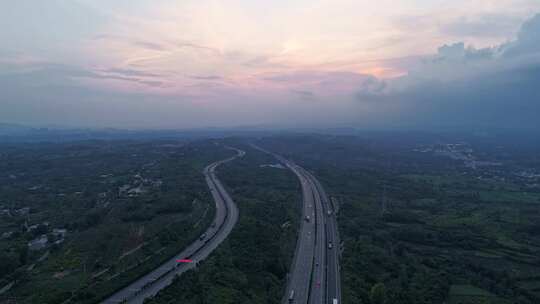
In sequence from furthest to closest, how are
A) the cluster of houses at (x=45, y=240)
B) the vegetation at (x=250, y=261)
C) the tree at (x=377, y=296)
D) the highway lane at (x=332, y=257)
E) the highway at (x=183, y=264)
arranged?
the cluster of houses at (x=45, y=240), the highway lane at (x=332, y=257), the tree at (x=377, y=296), the highway at (x=183, y=264), the vegetation at (x=250, y=261)

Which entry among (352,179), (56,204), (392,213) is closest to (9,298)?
(56,204)

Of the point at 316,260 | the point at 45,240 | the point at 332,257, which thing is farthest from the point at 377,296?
the point at 45,240

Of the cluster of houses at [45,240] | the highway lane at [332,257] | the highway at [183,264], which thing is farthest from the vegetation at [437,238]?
the cluster of houses at [45,240]

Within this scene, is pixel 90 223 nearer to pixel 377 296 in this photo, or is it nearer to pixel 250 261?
pixel 250 261

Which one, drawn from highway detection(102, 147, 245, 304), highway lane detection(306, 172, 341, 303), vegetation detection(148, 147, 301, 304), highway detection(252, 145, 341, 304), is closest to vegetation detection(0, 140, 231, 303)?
highway detection(102, 147, 245, 304)

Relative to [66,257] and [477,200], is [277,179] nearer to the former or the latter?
[477,200]

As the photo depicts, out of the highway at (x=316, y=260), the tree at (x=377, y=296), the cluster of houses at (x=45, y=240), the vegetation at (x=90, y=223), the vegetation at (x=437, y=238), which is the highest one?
the vegetation at (x=90, y=223)

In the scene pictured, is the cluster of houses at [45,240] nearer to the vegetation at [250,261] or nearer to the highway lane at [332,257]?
the vegetation at [250,261]
